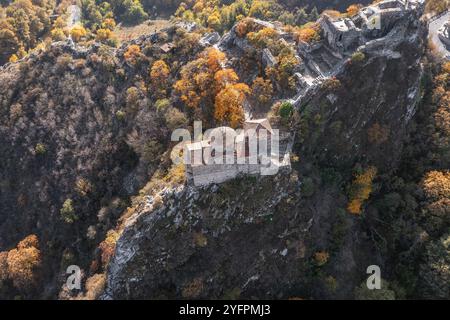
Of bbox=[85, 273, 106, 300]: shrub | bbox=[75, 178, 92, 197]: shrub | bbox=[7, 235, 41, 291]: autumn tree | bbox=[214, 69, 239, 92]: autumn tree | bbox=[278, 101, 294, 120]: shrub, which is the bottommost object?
bbox=[7, 235, 41, 291]: autumn tree

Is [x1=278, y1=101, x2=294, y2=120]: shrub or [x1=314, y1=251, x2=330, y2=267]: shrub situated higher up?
[x1=278, y1=101, x2=294, y2=120]: shrub

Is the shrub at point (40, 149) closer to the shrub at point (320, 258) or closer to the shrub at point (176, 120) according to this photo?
the shrub at point (176, 120)

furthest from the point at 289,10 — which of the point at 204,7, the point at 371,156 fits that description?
the point at 371,156

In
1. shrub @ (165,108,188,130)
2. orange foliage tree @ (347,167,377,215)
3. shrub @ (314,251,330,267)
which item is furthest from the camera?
orange foliage tree @ (347,167,377,215)

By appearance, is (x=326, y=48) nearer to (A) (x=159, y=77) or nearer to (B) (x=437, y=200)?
(A) (x=159, y=77)

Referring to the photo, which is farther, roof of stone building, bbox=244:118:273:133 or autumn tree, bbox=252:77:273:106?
autumn tree, bbox=252:77:273:106

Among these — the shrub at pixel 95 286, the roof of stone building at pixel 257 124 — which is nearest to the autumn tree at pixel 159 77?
the roof of stone building at pixel 257 124

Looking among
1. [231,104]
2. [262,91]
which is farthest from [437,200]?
[231,104]

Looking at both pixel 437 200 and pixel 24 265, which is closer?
pixel 24 265

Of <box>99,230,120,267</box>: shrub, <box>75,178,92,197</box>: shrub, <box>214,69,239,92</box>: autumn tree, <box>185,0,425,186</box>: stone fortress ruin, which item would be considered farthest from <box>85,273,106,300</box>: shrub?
<box>214,69,239,92</box>: autumn tree

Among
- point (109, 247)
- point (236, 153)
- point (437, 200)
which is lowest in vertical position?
point (437, 200)

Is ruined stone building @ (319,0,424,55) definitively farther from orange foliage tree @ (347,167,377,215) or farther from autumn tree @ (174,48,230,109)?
orange foliage tree @ (347,167,377,215)

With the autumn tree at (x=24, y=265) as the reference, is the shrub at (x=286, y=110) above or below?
above

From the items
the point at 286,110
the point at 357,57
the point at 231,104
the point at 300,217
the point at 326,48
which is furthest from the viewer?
the point at 326,48
